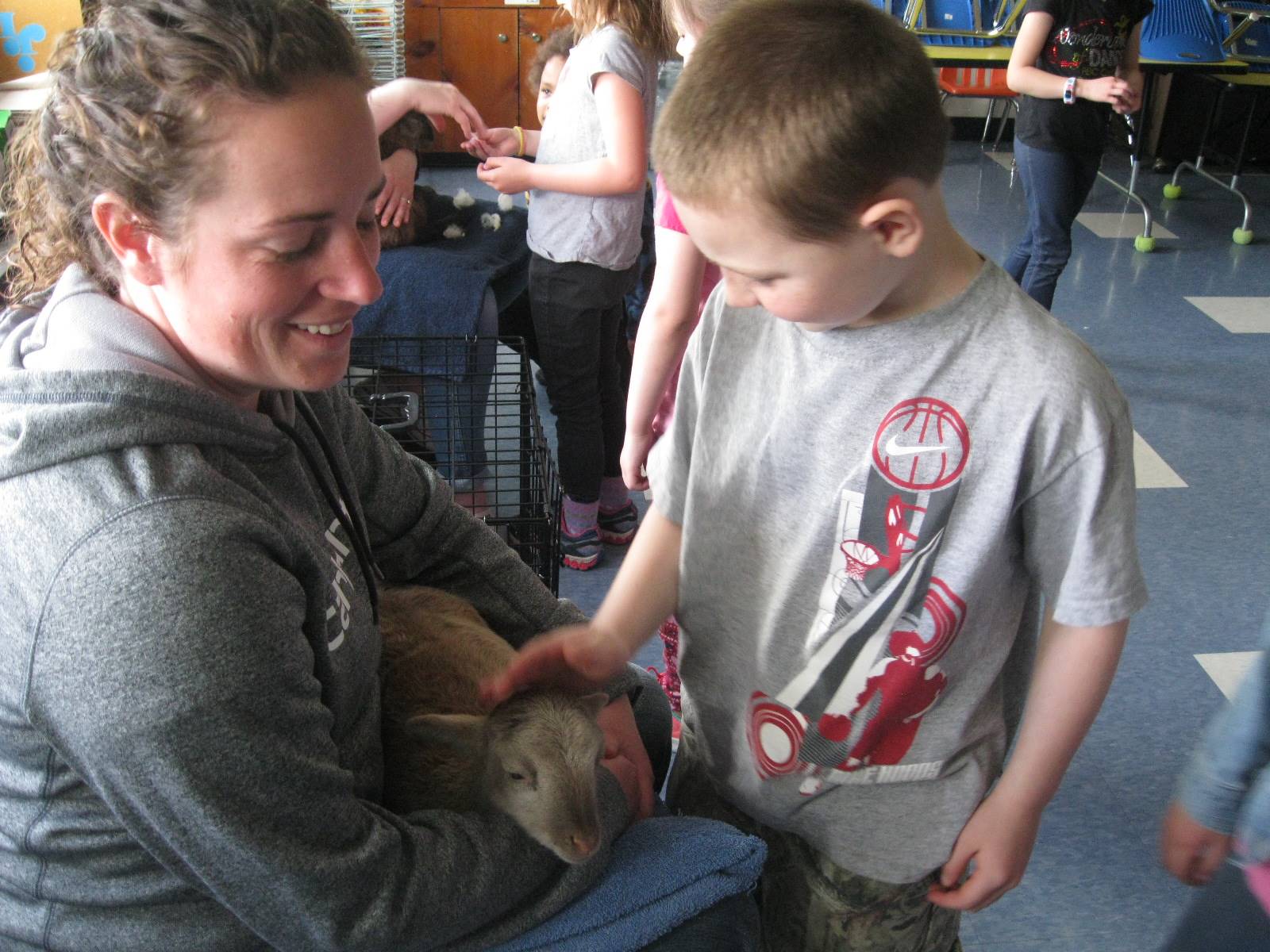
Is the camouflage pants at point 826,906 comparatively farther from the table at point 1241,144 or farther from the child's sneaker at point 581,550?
the table at point 1241,144

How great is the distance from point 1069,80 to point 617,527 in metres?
1.84

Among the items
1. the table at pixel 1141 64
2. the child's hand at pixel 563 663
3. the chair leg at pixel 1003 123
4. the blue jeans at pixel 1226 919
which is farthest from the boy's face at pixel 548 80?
the chair leg at pixel 1003 123

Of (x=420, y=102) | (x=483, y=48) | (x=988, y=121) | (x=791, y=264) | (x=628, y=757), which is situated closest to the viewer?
(x=791, y=264)

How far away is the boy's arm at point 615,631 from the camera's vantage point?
41.6 inches

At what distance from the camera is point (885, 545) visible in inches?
36.8

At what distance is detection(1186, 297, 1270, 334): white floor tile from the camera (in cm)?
384

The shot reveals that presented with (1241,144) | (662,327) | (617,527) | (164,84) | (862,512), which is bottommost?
(617,527)

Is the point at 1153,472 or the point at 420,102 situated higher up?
the point at 420,102

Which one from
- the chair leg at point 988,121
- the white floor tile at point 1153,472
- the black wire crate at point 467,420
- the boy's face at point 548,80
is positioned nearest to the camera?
the black wire crate at point 467,420

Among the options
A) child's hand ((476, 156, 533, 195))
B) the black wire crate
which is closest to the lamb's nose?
the black wire crate

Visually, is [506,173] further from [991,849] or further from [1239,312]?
[1239,312]

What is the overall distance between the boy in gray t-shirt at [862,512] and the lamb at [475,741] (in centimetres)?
6

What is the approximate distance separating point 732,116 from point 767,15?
10 cm

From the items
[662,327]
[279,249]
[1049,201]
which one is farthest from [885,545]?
[1049,201]
